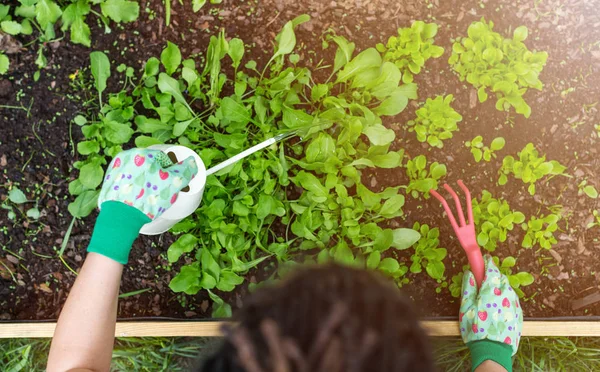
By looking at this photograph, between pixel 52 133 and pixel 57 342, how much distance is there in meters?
0.53

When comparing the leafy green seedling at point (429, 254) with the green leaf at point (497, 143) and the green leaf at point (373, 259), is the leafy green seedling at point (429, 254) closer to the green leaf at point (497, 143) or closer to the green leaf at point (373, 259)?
the green leaf at point (373, 259)

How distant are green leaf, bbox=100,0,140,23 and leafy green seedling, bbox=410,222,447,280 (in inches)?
31.8

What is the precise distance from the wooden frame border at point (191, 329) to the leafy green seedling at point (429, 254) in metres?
0.12

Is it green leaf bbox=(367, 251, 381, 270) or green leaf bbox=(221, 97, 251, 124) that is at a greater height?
green leaf bbox=(221, 97, 251, 124)

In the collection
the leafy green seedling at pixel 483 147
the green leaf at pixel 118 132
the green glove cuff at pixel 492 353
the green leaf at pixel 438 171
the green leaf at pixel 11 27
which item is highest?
the green leaf at pixel 11 27

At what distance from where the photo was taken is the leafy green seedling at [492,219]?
1.16 meters

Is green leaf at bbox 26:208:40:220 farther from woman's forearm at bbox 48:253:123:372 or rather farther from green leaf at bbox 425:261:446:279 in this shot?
green leaf at bbox 425:261:446:279

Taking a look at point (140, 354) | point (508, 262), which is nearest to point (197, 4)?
point (140, 354)

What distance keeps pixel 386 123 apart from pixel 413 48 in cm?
18

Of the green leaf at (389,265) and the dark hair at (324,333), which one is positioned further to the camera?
the green leaf at (389,265)

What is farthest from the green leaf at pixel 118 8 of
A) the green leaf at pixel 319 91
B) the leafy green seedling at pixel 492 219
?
the leafy green seedling at pixel 492 219

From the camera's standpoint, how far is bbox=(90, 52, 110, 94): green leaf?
1.13 metres

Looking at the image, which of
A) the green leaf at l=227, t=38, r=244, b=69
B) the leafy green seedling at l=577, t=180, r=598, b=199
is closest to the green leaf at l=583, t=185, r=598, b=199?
the leafy green seedling at l=577, t=180, r=598, b=199

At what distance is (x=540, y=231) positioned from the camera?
1184mm
